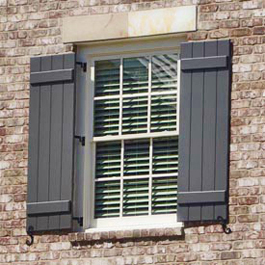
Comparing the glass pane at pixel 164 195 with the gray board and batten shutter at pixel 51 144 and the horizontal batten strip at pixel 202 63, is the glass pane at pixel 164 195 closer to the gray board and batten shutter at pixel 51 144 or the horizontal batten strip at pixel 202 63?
the gray board and batten shutter at pixel 51 144

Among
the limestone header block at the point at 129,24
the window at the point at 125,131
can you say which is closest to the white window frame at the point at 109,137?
the window at the point at 125,131

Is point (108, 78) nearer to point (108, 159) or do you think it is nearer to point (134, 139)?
point (134, 139)

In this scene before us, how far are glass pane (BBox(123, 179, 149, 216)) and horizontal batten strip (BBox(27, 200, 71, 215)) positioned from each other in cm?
58

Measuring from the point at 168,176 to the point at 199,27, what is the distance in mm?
1495

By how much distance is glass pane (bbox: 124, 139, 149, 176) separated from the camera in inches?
843

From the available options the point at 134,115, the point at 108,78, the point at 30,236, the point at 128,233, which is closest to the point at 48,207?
the point at 30,236

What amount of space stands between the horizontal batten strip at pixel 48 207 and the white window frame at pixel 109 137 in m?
0.21

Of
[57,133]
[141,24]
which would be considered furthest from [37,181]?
[141,24]

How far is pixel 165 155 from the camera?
2138 cm

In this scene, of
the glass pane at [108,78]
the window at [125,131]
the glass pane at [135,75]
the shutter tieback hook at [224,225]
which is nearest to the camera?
the shutter tieback hook at [224,225]

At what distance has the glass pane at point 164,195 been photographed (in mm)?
21250

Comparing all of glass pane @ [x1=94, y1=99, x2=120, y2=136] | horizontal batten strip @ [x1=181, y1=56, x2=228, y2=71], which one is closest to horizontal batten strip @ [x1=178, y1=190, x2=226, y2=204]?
glass pane @ [x1=94, y1=99, x2=120, y2=136]

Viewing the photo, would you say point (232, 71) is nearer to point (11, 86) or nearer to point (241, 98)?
point (241, 98)

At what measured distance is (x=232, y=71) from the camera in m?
21.1
